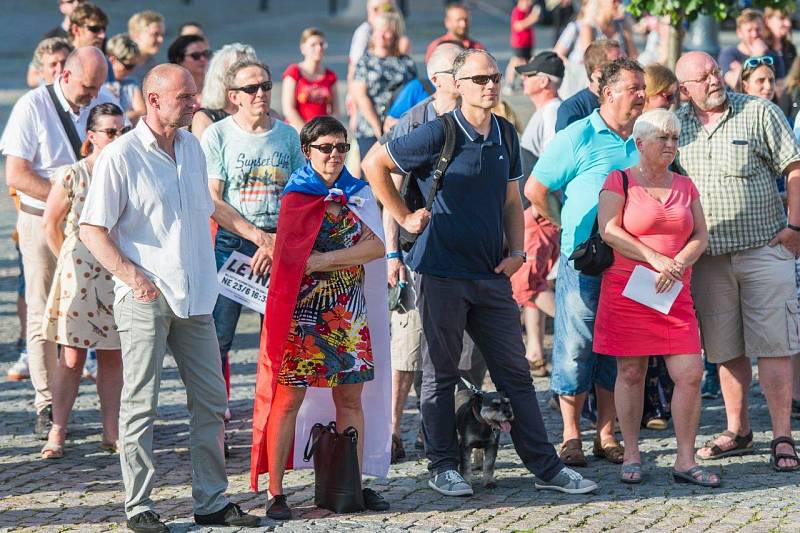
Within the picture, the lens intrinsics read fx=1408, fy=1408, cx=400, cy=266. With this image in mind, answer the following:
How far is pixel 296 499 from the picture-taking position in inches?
258

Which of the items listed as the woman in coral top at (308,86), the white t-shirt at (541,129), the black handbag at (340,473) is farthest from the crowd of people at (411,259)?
the woman in coral top at (308,86)

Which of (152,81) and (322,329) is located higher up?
(152,81)

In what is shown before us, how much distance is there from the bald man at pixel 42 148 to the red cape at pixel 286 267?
2002 millimetres

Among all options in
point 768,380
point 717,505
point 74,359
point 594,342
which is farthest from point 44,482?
point 768,380

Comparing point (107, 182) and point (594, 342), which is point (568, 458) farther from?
point (107, 182)

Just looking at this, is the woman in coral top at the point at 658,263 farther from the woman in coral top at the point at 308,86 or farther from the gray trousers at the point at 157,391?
the woman in coral top at the point at 308,86

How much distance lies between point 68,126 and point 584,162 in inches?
111

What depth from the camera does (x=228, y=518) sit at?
605cm

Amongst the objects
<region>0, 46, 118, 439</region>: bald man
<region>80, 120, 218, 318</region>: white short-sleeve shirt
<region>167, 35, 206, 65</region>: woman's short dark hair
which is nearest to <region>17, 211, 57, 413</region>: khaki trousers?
<region>0, 46, 118, 439</region>: bald man

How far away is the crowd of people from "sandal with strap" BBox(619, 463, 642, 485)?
1 centimetres

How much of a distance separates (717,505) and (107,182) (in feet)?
10.1

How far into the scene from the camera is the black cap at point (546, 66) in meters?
8.98

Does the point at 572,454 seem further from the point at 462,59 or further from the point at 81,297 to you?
the point at 81,297

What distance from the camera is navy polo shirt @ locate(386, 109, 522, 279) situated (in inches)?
252
